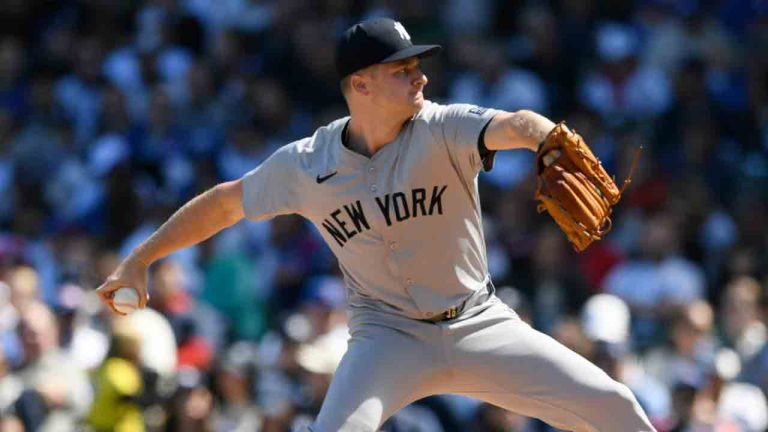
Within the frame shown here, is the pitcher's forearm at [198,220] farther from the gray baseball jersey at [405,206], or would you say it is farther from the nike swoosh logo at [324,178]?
the nike swoosh logo at [324,178]

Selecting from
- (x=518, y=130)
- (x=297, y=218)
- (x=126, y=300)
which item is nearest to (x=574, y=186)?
(x=518, y=130)

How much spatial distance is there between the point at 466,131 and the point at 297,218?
21.4 ft

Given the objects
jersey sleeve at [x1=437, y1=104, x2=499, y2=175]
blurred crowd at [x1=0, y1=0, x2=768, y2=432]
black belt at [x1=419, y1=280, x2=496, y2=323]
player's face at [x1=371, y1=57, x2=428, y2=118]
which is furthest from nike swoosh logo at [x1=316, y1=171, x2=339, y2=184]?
blurred crowd at [x1=0, y1=0, x2=768, y2=432]

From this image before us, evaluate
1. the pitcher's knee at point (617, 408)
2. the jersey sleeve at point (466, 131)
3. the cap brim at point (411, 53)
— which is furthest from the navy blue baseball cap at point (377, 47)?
the pitcher's knee at point (617, 408)

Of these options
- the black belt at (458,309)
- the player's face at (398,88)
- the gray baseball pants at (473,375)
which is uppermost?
the player's face at (398,88)

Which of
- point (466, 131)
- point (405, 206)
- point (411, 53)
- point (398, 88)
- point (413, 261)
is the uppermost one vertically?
point (411, 53)

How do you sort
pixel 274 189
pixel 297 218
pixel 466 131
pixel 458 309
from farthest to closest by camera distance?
pixel 297 218, pixel 274 189, pixel 458 309, pixel 466 131

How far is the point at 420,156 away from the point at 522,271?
213 inches

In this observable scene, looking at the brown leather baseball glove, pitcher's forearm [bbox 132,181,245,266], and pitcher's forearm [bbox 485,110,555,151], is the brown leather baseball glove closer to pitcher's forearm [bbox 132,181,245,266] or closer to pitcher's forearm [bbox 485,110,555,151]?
pitcher's forearm [bbox 485,110,555,151]

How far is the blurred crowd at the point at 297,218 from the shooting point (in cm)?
966

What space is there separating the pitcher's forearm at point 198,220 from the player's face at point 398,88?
28.6 inches

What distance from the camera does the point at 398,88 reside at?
19.2ft

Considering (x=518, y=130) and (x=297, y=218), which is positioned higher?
(x=518, y=130)

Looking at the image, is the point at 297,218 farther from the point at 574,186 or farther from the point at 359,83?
the point at 574,186
